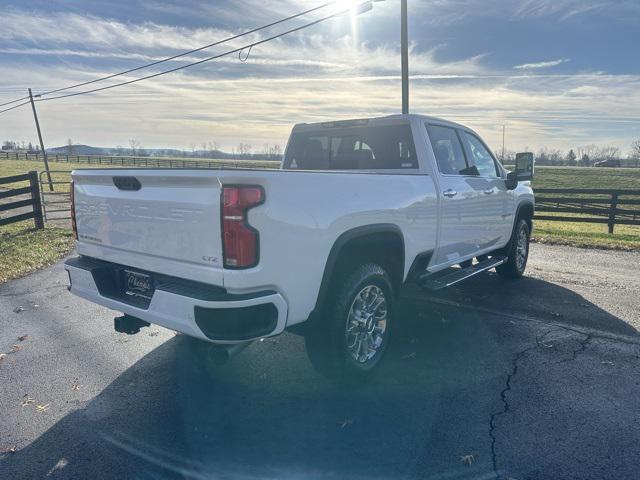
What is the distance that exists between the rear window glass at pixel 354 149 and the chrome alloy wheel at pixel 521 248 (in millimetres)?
2983

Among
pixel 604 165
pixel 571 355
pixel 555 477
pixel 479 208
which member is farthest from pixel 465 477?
pixel 604 165

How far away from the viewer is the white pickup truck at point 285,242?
278cm

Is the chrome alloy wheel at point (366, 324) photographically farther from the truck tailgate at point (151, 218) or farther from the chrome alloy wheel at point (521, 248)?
the chrome alloy wheel at point (521, 248)

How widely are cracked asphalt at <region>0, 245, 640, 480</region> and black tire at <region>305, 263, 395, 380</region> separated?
0.21 meters

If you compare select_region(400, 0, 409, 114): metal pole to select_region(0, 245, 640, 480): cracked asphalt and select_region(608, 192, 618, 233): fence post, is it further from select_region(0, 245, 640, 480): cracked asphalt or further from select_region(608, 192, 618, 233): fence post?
select_region(0, 245, 640, 480): cracked asphalt

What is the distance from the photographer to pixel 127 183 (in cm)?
333

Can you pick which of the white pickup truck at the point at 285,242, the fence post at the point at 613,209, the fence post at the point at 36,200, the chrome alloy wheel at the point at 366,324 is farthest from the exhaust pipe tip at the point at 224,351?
the fence post at the point at 613,209

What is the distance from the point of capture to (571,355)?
432 centimetres

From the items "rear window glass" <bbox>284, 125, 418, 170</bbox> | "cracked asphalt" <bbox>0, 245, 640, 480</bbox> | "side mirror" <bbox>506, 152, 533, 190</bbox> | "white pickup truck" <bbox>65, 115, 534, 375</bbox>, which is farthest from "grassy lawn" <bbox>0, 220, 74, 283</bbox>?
"side mirror" <bbox>506, 152, 533, 190</bbox>

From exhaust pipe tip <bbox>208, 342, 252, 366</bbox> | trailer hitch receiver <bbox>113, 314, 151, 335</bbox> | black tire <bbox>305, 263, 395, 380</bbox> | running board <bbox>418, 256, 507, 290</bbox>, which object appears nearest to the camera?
exhaust pipe tip <bbox>208, 342, 252, 366</bbox>

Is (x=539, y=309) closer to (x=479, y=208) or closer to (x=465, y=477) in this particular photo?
(x=479, y=208)

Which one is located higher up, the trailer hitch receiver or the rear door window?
the rear door window

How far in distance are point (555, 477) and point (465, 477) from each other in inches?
19.5

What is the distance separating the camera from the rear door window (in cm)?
487
